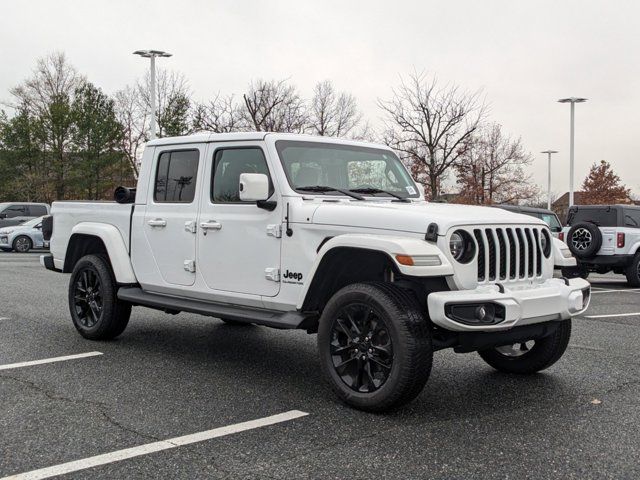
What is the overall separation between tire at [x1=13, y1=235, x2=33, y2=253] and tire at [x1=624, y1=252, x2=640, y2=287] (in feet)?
65.0

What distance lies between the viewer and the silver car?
80.0 ft

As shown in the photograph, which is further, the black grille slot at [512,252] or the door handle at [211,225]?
the door handle at [211,225]

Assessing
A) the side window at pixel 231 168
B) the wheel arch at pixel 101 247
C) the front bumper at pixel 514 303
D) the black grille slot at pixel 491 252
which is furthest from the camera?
the wheel arch at pixel 101 247

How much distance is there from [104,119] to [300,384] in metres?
40.0

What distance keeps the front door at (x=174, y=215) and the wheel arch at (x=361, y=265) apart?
1.39 metres

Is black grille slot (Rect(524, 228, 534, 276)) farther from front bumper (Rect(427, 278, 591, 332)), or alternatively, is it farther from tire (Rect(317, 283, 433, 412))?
tire (Rect(317, 283, 433, 412))

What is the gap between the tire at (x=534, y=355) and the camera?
5324 mm

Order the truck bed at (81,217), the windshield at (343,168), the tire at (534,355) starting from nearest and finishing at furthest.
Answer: the tire at (534,355), the windshield at (343,168), the truck bed at (81,217)

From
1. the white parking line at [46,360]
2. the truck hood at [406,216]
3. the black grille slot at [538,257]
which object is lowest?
the white parking line at [46,360]

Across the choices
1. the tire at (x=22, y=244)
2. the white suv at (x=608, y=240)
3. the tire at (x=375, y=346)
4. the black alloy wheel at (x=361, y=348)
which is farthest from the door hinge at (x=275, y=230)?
the tire at (x=22, y=244)

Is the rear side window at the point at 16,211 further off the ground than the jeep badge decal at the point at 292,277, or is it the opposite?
the rear side window at the point at 16,211

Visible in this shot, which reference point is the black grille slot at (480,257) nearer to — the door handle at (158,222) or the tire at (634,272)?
the door handle at (158,222)

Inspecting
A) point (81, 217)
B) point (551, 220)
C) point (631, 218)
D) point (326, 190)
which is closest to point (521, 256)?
point (326, 190)

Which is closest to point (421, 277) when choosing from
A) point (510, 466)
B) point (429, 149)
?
point (510, 466)
